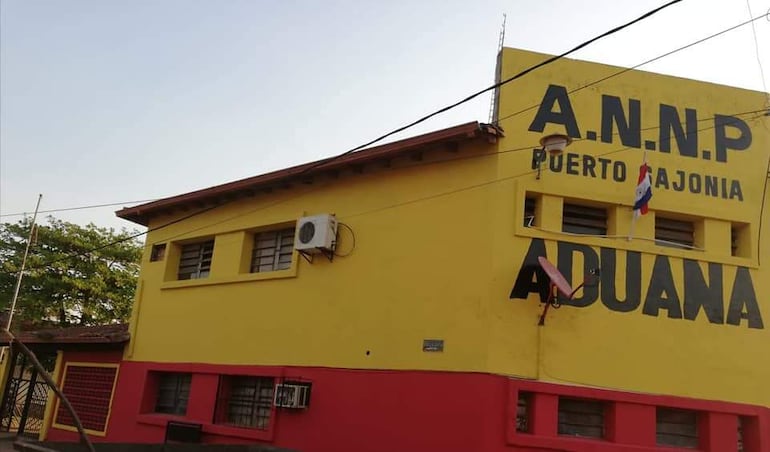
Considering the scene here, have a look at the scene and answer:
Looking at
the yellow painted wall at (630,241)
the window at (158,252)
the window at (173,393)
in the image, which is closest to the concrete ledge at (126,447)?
Result: the yellow painted wall at (630,241)

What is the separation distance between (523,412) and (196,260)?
759 cm

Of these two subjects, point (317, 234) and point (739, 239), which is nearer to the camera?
point (739, 239)

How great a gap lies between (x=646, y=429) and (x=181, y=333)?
8.33 m

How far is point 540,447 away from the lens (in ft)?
26.5

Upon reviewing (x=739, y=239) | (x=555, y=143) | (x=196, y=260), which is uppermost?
(x=555, y=143)

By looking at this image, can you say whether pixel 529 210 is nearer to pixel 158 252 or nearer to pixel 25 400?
pixel 158 252

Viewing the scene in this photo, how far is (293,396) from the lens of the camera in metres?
9.92

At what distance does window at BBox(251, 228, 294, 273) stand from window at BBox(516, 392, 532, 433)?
190 inches

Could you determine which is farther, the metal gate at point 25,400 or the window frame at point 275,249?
the metal gate at point 25,400

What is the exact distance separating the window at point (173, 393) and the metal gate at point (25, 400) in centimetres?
535

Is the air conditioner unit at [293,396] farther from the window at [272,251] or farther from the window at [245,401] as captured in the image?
the window at [272,251]

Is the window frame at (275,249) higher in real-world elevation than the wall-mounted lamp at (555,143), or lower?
lower

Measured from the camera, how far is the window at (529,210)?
916cm

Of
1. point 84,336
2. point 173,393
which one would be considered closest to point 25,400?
point 84,336
